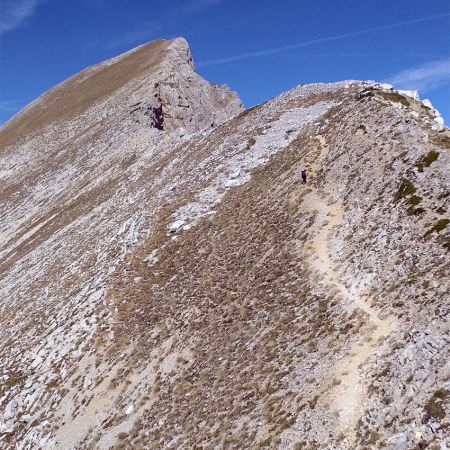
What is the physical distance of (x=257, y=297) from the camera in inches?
966

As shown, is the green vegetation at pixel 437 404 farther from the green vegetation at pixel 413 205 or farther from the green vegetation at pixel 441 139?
the green vegetation at pixel 441 139

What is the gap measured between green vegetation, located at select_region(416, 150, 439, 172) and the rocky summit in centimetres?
11

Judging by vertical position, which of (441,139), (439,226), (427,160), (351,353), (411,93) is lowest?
(351,353)

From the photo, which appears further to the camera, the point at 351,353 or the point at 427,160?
the point at 427,160

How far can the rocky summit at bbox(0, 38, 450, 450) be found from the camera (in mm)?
15836

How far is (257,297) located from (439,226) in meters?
9.91

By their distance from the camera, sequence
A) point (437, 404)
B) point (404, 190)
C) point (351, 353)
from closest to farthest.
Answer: point (437, 404) → point (351, 353) → point (404, 190)

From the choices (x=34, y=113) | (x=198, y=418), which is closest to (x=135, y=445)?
(x=198, y=418)

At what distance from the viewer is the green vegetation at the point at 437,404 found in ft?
41.7

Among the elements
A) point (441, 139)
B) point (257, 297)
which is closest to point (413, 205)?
point (441, 139)

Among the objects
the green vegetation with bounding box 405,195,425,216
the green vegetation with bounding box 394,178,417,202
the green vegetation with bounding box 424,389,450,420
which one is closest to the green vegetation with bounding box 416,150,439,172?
the green vegetation with bounding box 394,178,417,202

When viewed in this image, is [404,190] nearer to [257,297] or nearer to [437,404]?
[257,297]

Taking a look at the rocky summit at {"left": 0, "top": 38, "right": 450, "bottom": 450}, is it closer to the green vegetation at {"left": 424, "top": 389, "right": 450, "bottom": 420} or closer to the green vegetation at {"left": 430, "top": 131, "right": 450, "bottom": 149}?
the green vegetation at {"left": 424, "top": 389, "right": 450, "bottom": 420}

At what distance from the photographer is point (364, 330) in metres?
Result: 17.7
